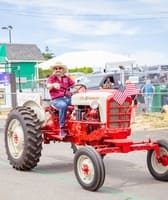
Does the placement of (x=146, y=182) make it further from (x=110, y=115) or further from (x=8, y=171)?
(x=8, y=171)

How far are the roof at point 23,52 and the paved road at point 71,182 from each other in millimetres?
40833

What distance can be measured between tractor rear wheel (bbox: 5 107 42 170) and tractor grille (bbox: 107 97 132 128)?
140cm

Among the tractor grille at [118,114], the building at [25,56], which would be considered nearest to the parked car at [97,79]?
the tractor grille at [118,114]

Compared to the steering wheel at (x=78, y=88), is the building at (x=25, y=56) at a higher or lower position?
higher

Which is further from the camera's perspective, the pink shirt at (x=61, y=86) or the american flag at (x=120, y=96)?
the pink shirt at (x=61, y=86)

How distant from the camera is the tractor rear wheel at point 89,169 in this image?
23.5 ft

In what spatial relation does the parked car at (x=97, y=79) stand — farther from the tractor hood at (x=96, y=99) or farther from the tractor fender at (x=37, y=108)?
the tractor hood at (x=96, y=99)

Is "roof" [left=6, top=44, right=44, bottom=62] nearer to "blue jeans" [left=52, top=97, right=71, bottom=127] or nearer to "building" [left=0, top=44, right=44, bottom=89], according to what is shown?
"building" [left=0, top=44, right=44, bottom=89]

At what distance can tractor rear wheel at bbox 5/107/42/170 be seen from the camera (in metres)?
8.86

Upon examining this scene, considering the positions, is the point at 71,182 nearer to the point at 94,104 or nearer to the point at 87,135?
the point at 87,135

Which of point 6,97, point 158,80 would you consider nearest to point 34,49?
point 6,97

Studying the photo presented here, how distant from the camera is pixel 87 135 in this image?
849cm

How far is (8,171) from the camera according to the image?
919 cm

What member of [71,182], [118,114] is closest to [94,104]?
[118,114]
